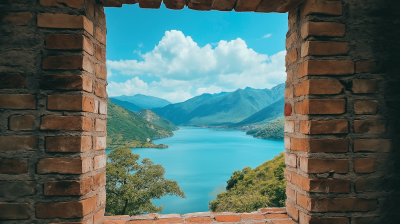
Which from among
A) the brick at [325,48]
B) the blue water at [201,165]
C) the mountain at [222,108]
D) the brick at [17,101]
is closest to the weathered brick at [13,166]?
the brick at [17,101]

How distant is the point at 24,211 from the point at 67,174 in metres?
0.26

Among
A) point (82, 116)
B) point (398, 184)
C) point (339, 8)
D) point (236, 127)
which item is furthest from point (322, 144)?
point (236, 127)

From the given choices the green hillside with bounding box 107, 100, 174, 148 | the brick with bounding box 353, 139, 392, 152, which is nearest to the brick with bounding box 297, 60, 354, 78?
the brick with bounding box 353, 139, 392, 152

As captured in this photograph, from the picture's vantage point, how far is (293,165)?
1232 mm

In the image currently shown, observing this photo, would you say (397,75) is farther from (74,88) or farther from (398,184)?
(74,88)

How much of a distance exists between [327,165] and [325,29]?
26.9 inches

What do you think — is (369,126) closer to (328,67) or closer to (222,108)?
(328,67)

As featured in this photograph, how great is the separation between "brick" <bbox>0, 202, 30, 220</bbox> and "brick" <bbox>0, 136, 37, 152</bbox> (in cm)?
25

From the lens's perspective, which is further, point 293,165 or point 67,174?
point 293,165

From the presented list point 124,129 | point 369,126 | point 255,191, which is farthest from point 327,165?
point 124,129

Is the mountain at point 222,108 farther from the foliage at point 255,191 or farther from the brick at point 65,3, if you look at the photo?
the brick at point 65,3

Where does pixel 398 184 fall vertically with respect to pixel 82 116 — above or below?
below

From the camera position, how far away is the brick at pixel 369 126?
1067 mm

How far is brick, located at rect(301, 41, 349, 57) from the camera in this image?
1.07 metres
